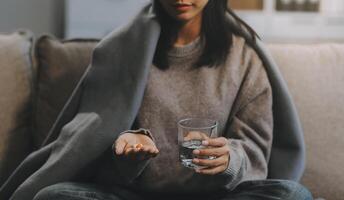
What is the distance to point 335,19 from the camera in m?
3.28

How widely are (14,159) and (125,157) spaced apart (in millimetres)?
501

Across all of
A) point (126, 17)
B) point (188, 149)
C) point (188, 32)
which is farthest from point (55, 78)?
point (126, 17)

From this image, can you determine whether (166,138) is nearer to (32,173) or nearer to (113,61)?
(113,61)

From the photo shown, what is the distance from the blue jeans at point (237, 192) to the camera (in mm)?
1225

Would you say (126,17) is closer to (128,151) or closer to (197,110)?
(197,110)

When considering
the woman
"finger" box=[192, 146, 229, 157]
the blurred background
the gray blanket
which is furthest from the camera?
the blurred background

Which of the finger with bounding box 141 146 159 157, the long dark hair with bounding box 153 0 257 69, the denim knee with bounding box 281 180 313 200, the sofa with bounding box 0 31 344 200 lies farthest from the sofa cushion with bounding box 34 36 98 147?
the denim knee with bounding box 281 180 313 200

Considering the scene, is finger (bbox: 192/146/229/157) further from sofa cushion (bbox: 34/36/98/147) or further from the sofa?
sofa cushion (bbox: 34/36/98/147)

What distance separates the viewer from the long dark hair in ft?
4.92

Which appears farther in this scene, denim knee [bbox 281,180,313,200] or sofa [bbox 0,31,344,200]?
sofa [bbox 0,31,344,200]

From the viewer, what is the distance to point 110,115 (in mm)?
1442

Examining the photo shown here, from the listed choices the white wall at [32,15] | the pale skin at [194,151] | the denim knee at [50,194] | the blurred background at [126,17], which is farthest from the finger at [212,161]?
the white wall at [32,15]

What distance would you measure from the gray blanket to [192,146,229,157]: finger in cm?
33

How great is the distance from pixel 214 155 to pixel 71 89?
0.63 metres
